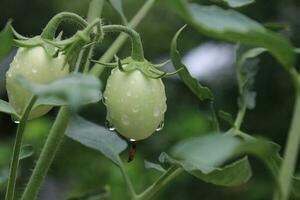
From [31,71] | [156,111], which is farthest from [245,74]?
[31,71]

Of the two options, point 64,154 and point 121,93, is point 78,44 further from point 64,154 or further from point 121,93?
point 64,154

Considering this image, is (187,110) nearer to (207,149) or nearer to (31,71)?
(31,71)

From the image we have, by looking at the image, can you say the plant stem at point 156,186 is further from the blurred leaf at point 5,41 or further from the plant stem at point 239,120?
the blurred leaf at point 5,41

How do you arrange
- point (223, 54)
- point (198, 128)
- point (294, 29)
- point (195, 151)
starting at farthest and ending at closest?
1. point (223, 54)
2. point (294, 29)
3. point (198, 128)
4. point (195, 151)

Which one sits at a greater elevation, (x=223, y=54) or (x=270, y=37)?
(x=270, y=37)

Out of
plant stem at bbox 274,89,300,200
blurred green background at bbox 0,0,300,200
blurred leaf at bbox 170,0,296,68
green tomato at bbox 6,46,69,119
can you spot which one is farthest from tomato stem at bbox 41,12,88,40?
blurred green background at bbox 0,0,300,200

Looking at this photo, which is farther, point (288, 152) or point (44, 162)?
point (44, 162)

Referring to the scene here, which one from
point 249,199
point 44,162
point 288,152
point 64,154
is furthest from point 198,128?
point 288,152
